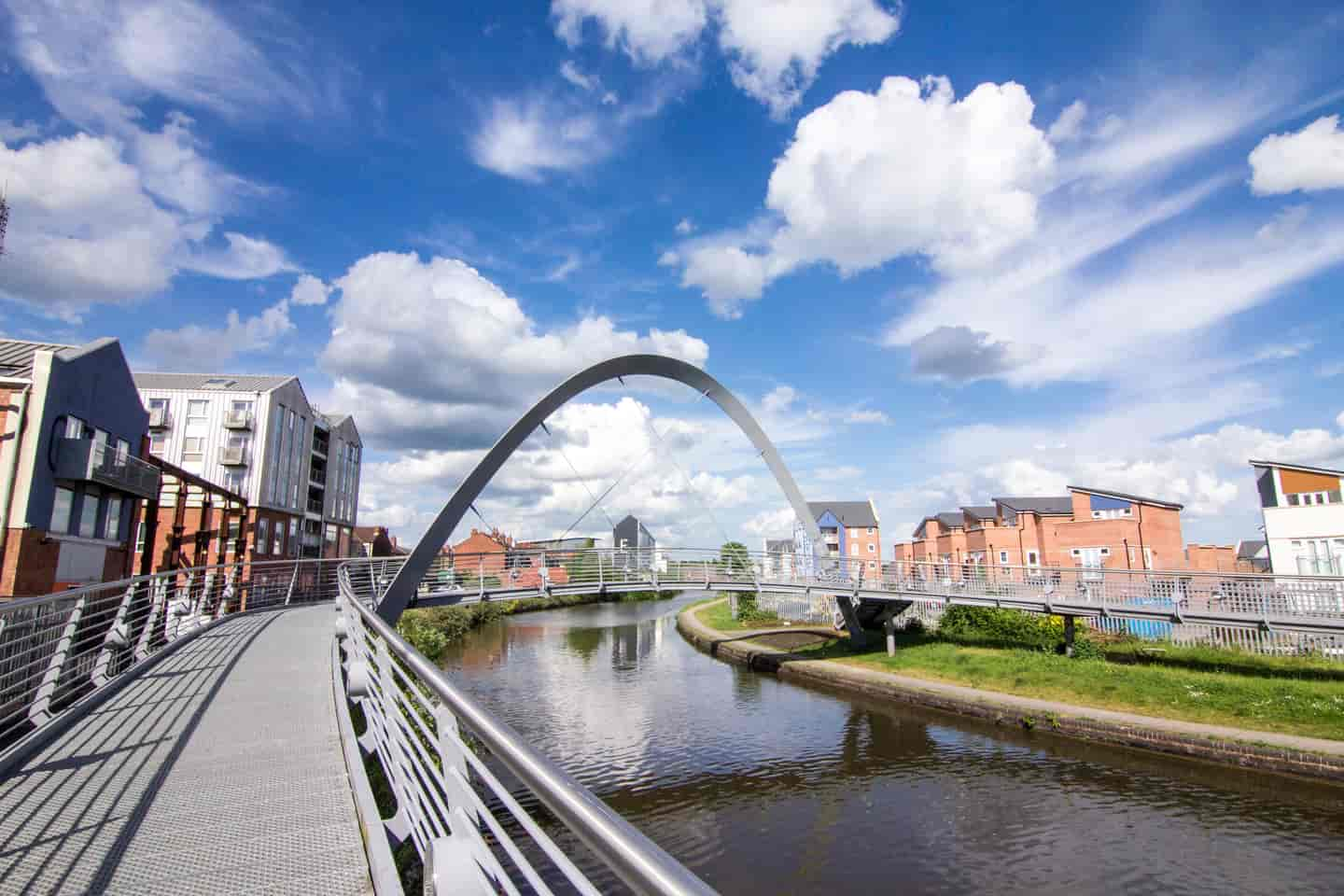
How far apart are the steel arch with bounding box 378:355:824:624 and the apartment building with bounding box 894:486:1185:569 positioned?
10.0 m

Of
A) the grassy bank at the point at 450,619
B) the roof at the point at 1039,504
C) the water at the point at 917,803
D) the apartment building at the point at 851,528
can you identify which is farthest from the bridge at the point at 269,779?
the apartment building at the point at 851,528

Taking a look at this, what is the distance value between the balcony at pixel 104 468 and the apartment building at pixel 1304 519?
118 ft

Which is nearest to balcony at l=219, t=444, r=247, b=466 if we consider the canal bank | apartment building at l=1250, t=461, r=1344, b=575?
the canal bank

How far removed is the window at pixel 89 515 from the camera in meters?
21.0

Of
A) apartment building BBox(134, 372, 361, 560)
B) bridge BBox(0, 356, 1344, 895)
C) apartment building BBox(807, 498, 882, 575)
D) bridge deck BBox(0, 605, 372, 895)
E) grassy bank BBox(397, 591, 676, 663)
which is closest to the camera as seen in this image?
bridge BBox(0, 356, 1344, 895)

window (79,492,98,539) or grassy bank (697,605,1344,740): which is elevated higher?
window (79,492,98,539)

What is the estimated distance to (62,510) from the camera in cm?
2003

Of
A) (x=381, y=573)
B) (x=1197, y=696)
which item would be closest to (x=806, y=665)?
(x=1197, y=696)

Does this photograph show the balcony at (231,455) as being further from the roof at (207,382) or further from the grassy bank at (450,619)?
the grassy bank at (450,619)

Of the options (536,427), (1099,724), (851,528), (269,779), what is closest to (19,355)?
(536,427)

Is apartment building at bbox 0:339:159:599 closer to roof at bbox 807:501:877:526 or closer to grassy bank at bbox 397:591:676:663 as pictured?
grassy bank at bbox 397:591:676:663

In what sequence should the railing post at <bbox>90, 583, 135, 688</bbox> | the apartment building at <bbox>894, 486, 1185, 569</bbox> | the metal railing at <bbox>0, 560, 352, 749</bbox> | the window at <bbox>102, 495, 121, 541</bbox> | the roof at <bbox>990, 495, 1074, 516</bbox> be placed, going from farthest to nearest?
the roof at <bbox>990, 495, 1074, 516</bbox>, the apartment building at <bbox>894, 486, 1185, 569</bbox>, the window at <bbox>102, 495, 121, 541</bbox>, the railing post at <bbox>90, 583, 135, 688</bbox>, the metal railing at <bbox>0, 560, 352, 749</bbox>

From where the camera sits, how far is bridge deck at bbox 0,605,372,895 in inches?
119

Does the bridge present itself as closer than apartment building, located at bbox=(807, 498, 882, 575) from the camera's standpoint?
Yes
